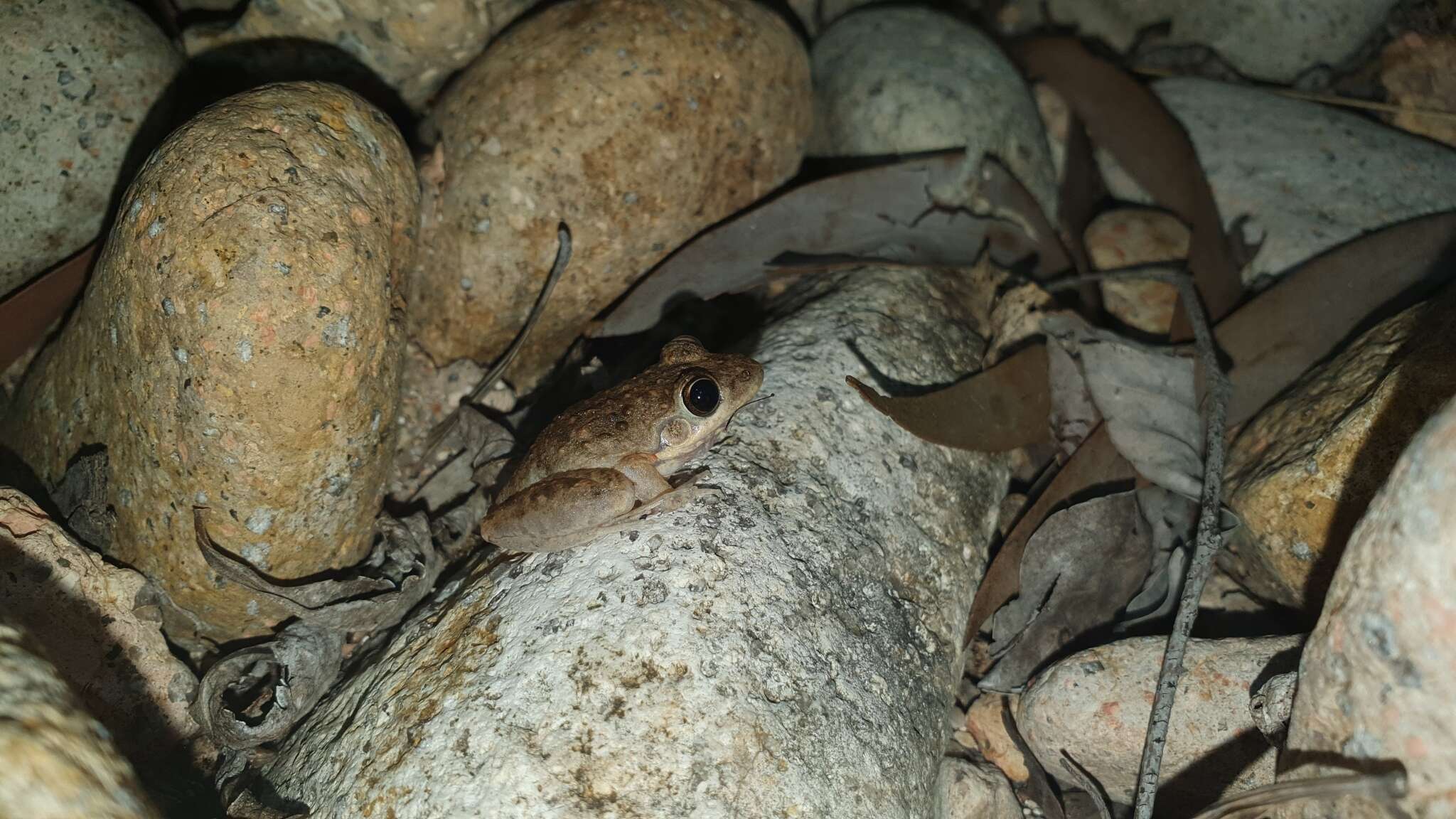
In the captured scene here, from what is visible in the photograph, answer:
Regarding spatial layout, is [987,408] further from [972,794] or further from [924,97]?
[924,97]

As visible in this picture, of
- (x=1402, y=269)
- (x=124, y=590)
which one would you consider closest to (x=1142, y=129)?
(x=1402, y=269)

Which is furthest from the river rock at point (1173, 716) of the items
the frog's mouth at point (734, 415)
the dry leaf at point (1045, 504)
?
the frog's mouth at point (734, 415)

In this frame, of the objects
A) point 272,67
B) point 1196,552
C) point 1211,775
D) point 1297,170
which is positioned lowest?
point 1211,775

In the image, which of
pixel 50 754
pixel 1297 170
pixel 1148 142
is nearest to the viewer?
pixel 50 754

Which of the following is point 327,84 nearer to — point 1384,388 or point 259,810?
point 259,810

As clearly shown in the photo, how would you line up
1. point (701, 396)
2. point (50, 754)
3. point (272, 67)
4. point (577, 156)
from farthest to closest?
point (272, 67), point (577, 156), point (701, 396), point (50, 754)

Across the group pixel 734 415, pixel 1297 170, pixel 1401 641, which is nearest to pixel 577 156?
pixel 734 415
